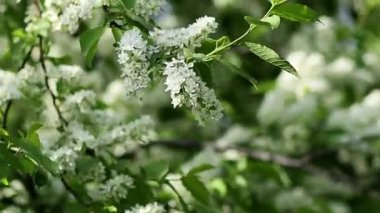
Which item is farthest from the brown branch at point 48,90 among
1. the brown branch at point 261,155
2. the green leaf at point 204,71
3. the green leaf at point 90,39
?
the brown branch at point 261,155

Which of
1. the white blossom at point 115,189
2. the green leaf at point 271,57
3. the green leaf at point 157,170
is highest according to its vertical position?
the green leaf at point 271,57

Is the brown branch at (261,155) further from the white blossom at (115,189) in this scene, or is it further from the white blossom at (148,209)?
the white blossom at (148,209)

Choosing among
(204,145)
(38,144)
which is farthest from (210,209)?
(204,145)

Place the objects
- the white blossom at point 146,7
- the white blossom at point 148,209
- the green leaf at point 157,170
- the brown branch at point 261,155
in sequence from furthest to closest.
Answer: the brown branch at point 261,155, the green leaf at point 157,170, the white blossom at point 148,209, the white blossom at point 146,7

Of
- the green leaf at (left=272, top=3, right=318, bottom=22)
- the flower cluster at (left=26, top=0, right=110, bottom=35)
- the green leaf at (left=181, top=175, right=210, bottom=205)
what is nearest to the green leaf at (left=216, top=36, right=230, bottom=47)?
the green leaf at (left=272, top=3, right=318, bottom=22)

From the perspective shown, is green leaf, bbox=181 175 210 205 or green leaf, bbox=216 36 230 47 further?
green leaf, bbox=181 175 210 205

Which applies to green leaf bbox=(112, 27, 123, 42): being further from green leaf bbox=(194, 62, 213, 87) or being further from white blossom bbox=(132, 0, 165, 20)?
green leaf bbox=(194, 62, 213, 87)

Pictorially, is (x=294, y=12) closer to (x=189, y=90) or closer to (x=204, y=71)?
(x=204, y=71)

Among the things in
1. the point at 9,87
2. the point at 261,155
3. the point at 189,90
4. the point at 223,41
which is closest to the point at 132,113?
the point at 261,155
